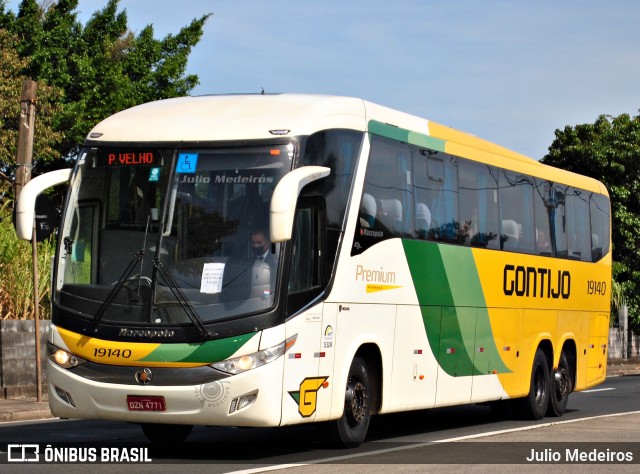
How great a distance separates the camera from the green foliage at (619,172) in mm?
43938

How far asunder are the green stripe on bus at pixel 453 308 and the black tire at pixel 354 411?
5.49 ft

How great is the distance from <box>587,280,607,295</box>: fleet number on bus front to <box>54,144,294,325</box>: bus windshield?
10.1 metres

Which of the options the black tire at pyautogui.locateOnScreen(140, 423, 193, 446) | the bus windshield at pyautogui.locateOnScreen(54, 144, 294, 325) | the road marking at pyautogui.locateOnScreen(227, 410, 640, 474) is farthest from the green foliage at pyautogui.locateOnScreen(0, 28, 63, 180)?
the bus windshield at pyautogui.locateOnScreen(54, 144, 294, 325)

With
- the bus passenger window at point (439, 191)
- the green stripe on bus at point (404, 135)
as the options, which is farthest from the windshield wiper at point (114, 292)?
the bus passenger window at point (439, 191)

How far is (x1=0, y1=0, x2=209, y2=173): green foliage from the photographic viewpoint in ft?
121

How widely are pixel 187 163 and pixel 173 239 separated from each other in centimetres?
78

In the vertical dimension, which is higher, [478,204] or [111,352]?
[478,204]

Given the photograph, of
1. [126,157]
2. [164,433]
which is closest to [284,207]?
[126,157]

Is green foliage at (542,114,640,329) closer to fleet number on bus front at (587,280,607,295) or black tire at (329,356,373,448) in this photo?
fleet number on bus front at (587,280,607,295)

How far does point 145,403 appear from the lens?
12.2 m

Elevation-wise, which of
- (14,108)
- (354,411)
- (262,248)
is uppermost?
(14,108)

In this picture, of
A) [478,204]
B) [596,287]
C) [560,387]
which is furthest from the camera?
[596,287]

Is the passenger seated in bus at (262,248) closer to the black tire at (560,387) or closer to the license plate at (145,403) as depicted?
the license plate at (145,403)

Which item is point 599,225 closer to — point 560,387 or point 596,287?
point 596,287
